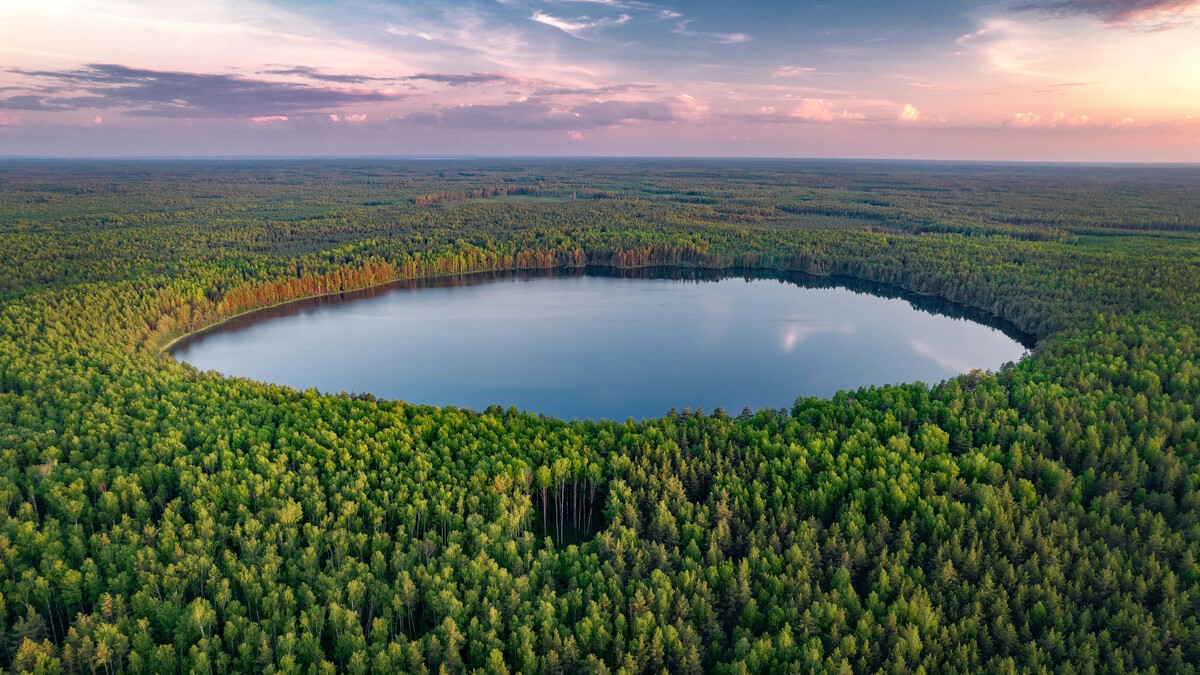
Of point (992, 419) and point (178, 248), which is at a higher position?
point (178, 248)

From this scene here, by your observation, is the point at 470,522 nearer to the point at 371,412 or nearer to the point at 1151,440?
the point at 371,412

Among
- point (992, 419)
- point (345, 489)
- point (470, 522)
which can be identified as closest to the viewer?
point (470, 522)

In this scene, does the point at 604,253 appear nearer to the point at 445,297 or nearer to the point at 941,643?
the point at 445,297

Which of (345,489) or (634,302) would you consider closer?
(345,489)

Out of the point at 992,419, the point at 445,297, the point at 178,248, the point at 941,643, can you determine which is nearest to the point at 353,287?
the point at 445,297

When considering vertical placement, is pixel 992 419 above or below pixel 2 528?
above

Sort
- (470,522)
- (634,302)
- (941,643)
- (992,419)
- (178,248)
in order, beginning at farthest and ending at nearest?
1. (178,248)
2. (634,302)
3. (992,419)
4. (470,522)
5. (941,643)

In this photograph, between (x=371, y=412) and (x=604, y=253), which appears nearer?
(x=371, y=412)

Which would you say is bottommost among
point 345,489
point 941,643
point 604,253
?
point 941,643

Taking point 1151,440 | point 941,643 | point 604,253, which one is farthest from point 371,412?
point 604,253
